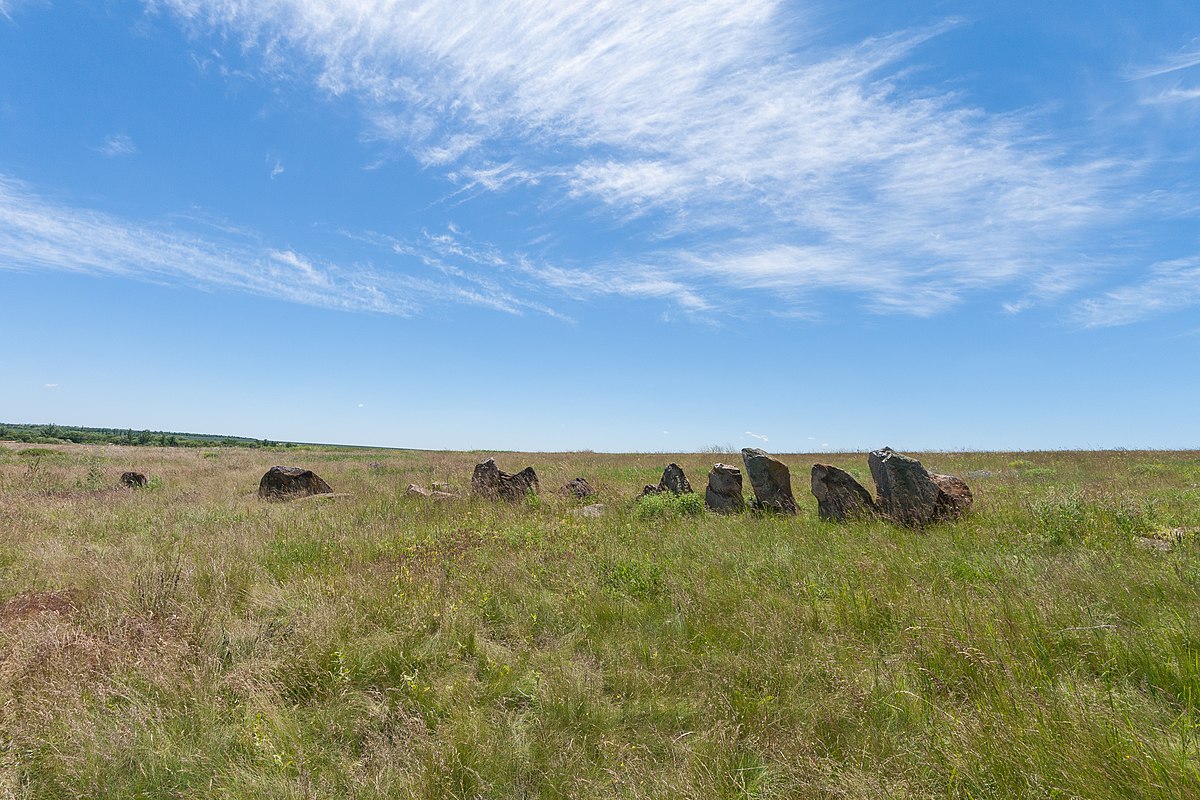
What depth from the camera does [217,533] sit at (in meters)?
8.68

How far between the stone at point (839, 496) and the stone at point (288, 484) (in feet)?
41.7

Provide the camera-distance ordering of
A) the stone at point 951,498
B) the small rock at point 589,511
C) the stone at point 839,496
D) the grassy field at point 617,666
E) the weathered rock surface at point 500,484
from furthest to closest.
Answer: the weathered rock surface at point 500,484, the small rock at point 589,511, the stone at point 839,496, the stone at point 951,498, the grassy field at point 617,666

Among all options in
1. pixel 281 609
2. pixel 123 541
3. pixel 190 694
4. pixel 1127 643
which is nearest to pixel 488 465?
pixel 123 541

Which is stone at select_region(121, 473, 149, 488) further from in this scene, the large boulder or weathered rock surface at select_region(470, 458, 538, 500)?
the large boulder

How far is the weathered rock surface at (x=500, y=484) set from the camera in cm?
1280

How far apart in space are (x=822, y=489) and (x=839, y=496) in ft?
1.14

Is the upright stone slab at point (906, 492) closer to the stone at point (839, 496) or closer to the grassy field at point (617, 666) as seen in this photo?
the stone at point (839, 496)

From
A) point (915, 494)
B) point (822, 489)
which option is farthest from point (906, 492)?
point (822, 489)

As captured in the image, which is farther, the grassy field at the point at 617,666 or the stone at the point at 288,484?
the stone at the point at 288,484

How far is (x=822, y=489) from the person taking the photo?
995 centimetres

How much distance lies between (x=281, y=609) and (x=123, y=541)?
501 centimetres

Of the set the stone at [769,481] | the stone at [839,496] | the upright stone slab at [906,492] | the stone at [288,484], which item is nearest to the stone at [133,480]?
the stone at [288,484]

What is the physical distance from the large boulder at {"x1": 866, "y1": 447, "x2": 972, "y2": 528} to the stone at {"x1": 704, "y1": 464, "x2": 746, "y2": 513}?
2.65m

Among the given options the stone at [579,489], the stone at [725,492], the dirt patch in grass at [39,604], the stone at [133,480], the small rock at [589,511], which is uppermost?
the stone at [725,492]
